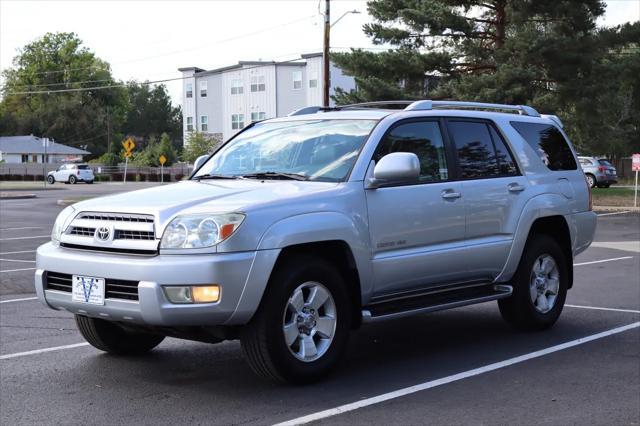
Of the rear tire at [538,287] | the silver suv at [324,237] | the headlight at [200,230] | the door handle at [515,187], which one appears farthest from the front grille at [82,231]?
the rear tire at [538,287]

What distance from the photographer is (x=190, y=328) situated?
Result: 555 cm

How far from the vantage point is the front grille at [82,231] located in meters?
5.72

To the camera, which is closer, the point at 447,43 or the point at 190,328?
the point at 190,328

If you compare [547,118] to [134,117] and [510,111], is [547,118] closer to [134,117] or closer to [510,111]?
[510,111]

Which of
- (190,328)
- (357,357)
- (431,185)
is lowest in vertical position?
(357,357)

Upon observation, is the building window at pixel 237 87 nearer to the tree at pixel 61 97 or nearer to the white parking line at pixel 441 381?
the tree at pixel 61 97

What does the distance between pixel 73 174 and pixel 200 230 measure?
2378 inches

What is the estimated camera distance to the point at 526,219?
7.41 meters

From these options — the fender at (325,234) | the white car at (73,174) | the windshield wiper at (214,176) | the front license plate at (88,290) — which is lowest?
the white car at (73,174)

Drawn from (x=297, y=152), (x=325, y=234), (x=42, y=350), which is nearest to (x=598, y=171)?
(x=297, y=152)

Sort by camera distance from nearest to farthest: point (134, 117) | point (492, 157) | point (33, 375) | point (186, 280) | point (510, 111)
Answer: point (186, 280) → point (33, 375) → point (492, 157) → point (510, 111) → point (134, 117)

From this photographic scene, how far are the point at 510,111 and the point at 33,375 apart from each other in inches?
198

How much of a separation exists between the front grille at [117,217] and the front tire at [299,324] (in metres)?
0.93

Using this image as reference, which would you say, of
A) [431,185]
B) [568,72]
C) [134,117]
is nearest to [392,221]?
[431,185]
